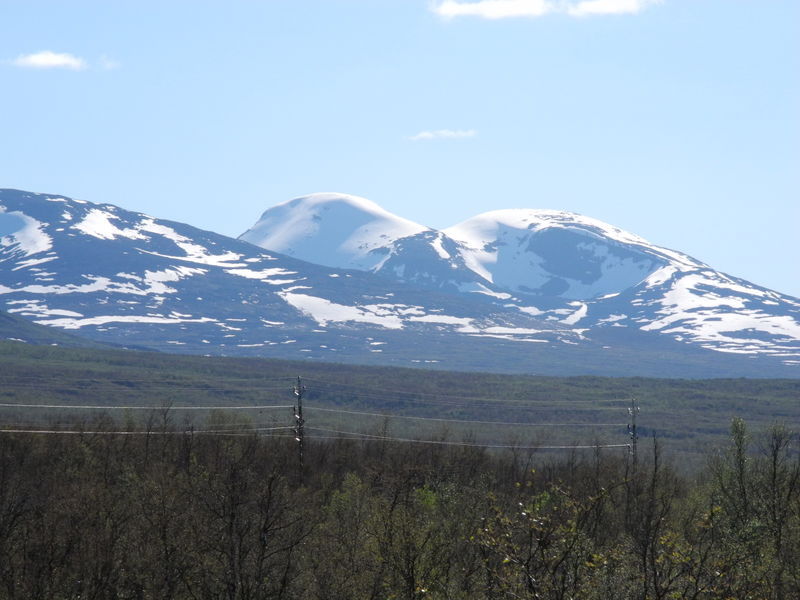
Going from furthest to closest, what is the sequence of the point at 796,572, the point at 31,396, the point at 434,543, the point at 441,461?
the point at 31,396
the point at 441,461
the point at 434,543
the point at 796,572

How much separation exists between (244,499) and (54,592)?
30.1 ft

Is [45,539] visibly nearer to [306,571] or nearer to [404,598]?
[306,571]

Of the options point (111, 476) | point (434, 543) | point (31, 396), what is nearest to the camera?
point (434, 543)

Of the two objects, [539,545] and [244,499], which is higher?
[539,545]

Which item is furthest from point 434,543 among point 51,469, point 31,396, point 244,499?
point 31,396

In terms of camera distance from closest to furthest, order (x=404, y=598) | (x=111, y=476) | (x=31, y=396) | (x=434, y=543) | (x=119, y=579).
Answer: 1. (x=404, y=598)
2. (x=434, y=543)
3. (x=119, y=579)
4. (x=111, y=476)
5. (x=31, y=396)

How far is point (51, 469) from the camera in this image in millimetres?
78250

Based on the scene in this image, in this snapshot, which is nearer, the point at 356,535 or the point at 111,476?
the point at 356,535

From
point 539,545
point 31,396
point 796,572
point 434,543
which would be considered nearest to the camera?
point 539,545

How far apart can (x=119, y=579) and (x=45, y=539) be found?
438 cm

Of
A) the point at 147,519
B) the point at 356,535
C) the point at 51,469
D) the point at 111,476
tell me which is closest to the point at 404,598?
the point at 356,535

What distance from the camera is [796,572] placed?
32688mm

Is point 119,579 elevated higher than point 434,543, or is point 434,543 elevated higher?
point 434,543

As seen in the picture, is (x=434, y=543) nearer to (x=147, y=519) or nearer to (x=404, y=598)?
(x=404, y=598)
